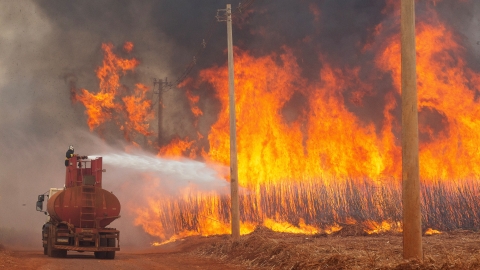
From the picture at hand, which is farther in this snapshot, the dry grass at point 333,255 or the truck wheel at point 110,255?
the truck wheel at point 110,255

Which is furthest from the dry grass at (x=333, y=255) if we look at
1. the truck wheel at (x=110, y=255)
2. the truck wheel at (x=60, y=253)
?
the truck wheel at (x=60, y=253)

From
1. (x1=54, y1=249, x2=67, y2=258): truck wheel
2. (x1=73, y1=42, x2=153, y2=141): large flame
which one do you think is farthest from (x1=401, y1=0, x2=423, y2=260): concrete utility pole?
(x1=73, y1=42, x2=153, y2=141): large flame

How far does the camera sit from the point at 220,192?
4416 cm

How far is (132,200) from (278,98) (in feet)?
40.8

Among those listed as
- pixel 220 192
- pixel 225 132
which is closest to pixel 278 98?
pixel 225 132

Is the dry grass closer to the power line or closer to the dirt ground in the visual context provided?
the dirt ground

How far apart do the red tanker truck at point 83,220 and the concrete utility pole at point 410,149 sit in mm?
16755

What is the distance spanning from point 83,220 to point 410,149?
57.6 ft

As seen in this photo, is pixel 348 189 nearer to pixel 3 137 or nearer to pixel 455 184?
pixel 455 184

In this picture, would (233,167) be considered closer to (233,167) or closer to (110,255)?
(233,167)

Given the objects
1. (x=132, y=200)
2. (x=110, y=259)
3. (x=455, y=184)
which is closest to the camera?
(x=110, y=259)

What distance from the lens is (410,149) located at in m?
16.4

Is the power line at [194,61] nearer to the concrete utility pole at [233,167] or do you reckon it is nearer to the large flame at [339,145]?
the large flame at [339,145]

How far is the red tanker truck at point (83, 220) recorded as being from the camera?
97.7ft
